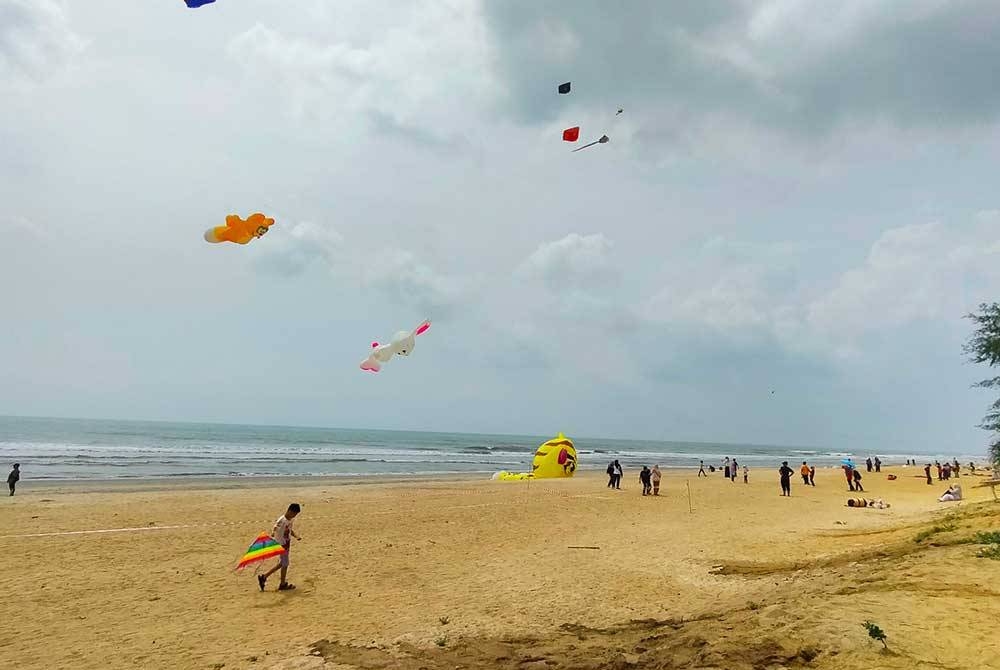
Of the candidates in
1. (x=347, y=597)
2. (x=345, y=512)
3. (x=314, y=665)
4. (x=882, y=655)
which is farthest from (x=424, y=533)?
(x=882, y=655)

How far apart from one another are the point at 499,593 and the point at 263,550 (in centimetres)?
409

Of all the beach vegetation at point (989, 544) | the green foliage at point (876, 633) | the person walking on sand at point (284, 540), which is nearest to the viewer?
the green foliage at point (876, 633)

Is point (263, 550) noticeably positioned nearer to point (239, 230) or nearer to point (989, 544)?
point (239, 230)

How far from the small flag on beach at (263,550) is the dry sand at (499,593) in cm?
65

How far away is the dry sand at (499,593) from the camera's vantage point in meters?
5.88

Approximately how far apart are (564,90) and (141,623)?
11.6m

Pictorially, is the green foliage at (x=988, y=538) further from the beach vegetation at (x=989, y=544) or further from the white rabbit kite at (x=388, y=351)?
the white rabbit kite at (x=388, y=351)

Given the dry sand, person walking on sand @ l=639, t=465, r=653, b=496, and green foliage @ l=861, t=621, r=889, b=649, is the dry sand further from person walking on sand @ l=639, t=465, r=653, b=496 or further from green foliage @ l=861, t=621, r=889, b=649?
person walking on sand @ l=639, t=465, r=653, b=496

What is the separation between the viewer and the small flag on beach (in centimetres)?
970

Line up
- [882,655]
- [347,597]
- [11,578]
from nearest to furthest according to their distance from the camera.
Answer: [882,655] < [347,597] < [11,578]

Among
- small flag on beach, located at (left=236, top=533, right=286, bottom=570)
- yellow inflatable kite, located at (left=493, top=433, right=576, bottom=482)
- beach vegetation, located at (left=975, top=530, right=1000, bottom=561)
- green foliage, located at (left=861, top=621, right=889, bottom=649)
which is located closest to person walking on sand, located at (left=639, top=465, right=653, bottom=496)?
yellow inflatable kite, located at (left=493, top=433, right=576, bottom=482)

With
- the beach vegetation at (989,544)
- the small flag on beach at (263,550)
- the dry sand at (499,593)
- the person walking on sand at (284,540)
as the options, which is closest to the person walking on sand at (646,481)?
the dry sand at (499,593)

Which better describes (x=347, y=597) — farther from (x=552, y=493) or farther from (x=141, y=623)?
(x=552, y=493)

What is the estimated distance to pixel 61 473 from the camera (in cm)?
3269
